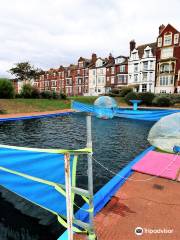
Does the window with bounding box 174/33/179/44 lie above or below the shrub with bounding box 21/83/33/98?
above

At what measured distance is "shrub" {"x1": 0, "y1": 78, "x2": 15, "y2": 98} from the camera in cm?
2939

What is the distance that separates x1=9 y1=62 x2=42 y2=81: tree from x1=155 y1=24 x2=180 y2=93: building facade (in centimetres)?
4398

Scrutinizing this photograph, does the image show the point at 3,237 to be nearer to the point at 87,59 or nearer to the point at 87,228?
the point at 87,228

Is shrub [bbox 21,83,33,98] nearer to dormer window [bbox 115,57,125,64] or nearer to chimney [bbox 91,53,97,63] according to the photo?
dormer window [bbox 115,57,125,64]

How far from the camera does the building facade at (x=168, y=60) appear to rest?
143 ft

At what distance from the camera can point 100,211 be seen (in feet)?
14.0

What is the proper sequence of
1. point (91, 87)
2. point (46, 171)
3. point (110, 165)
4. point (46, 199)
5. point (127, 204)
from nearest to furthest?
point (46, 171), point (46, 199), point (127, 204), point (110, 165), point (91, 87)

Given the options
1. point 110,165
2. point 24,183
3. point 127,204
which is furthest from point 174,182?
point 24,183

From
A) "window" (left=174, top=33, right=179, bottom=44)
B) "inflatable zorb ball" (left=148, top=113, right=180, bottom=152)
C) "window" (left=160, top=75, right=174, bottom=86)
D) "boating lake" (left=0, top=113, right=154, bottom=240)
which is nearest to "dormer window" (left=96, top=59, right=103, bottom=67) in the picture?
"window" (left=160, top=75, right=174, bottom=86)

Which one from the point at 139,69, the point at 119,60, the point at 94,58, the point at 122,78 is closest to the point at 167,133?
the point at 139,69

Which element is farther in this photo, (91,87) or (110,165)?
(91,87)

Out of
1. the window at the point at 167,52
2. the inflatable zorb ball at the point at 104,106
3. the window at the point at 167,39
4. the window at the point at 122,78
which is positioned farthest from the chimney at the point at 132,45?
the inflatable zorb ball at the point at 104,106

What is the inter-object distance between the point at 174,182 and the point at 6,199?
481 cm

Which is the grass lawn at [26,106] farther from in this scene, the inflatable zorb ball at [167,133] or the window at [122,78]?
the window at [122,78]
